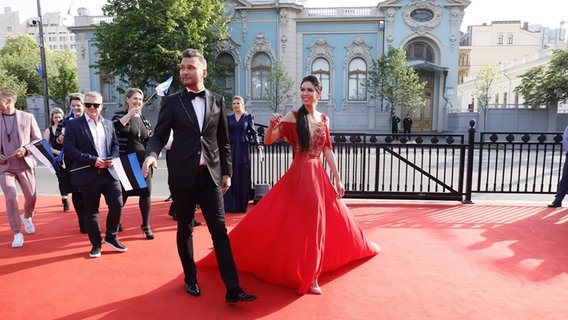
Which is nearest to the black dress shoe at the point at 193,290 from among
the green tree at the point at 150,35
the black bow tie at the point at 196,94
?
the black bow tie at the point at 196,94

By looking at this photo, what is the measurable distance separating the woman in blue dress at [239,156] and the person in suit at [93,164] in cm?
222

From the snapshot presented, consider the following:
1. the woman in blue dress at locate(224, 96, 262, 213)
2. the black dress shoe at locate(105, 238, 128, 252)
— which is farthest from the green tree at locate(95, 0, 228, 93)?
the black dress shoe at locate(105, 238, 128, 252)

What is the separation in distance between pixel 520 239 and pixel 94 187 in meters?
5.58

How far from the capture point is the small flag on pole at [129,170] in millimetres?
4637

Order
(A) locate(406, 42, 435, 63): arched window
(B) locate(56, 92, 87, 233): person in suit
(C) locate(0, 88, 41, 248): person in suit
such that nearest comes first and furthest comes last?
1. (C) locate(0, 88, 41, 248): person in suit
2. (B) locate(56, 92, 87, 233): person in suit
3. (A) locate(406, 42, 435, 63): arched window

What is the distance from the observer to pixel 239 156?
666 cm

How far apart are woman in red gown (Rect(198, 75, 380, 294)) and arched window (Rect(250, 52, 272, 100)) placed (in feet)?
83.5

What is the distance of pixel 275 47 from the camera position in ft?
93.4

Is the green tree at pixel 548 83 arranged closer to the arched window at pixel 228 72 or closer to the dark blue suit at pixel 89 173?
the arched window at pixel 228 72

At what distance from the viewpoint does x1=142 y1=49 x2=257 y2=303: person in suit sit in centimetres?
329

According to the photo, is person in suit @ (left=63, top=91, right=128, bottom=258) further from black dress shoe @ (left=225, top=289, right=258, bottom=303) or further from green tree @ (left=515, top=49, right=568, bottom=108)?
green tree @ (left=515, top=49, right=568, bottom=108)

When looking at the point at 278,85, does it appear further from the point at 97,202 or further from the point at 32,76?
the point at 32,76

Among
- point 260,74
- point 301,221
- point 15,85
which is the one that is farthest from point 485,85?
point 15,85

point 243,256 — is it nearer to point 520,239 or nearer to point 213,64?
point 520,239
